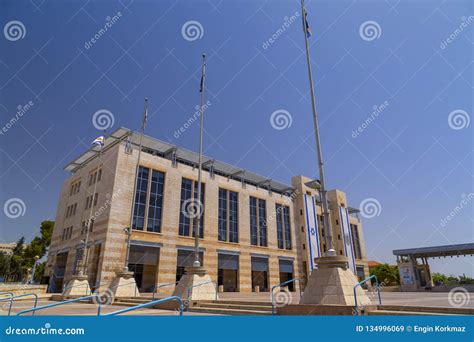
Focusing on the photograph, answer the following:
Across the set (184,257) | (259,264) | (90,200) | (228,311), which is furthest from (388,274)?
(228,311)

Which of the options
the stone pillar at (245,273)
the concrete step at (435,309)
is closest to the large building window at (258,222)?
the stone pillar at (245,273)

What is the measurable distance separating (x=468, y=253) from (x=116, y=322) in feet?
137

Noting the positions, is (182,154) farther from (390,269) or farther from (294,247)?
(390,269)

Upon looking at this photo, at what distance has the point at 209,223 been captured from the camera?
111 feet

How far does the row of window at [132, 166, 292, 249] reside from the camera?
2911 cm

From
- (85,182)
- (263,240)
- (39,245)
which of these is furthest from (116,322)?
(39,245)

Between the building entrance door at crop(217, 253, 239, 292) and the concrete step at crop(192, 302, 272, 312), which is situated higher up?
the building entrance door at crop(217, 253, 239, 292)

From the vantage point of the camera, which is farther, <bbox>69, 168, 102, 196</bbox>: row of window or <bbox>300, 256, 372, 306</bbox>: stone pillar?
<bbox>69, 168, 102, 196</bbox>: row of window

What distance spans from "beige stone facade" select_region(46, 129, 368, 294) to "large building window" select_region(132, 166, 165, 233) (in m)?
0.42

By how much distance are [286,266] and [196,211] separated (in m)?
19.8

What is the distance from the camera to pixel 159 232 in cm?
2916

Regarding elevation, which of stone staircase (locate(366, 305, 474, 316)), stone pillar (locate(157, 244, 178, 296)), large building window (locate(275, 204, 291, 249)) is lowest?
stone staircase (locate(366, 305, 474, 316))

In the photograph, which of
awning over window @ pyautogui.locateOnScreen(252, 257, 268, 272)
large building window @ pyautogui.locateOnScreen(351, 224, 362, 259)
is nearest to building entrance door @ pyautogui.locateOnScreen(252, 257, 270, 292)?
awning over window @ pyautogui.locateOnScreen(252, 257, 268, 272)

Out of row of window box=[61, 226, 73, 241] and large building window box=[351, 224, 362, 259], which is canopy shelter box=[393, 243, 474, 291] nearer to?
large building window box=[351, 224, 362, 259]
